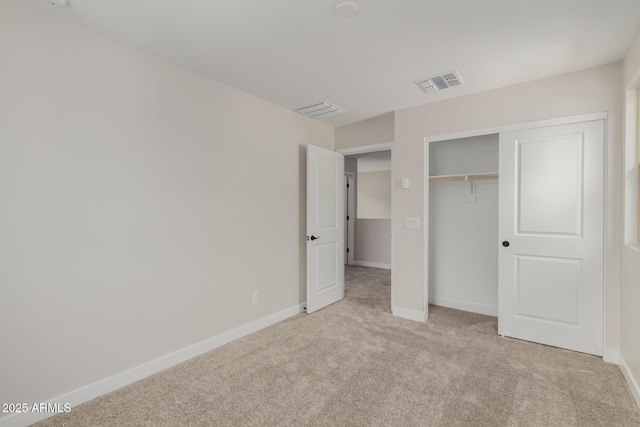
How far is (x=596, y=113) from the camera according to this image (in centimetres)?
265

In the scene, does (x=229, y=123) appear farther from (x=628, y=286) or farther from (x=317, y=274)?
(x=628, y=286)

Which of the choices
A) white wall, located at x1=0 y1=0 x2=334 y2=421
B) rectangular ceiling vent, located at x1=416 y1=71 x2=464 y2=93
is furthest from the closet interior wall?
white wall, located at x1=0 y1=0 x2=334 y2=421

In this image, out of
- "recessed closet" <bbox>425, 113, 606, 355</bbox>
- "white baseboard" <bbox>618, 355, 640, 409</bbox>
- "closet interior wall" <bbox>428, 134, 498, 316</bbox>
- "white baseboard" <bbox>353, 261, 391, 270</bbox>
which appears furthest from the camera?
"white baseboard" <bbox>353, 261, 391, 270</bbox>

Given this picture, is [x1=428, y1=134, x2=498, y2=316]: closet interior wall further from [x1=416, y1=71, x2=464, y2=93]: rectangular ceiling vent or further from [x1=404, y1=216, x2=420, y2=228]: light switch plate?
[x1=416, y1=71, x2=464, y2=93]: rectangular ceiling vent

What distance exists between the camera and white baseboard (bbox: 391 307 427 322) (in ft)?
11.8

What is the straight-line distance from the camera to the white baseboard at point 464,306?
12.4 feet

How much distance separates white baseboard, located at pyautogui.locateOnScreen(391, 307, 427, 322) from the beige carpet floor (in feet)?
1.06

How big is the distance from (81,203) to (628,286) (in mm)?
4002

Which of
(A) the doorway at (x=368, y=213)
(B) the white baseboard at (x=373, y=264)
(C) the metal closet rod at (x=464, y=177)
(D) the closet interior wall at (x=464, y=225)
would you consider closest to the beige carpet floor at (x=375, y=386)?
(D) the closet interior wall at (x=464, y=225)

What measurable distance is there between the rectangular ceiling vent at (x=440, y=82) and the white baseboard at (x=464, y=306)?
103 inches

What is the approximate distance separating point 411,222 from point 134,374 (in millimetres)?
3023

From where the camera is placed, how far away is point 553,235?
2893 mm

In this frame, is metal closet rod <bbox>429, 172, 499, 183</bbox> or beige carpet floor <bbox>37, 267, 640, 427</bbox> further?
metal closet rod <bbox>429, 172, 499, 183</bbox>

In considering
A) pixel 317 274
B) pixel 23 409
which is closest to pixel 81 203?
pixel 23 409
